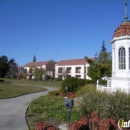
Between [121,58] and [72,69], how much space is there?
209ft

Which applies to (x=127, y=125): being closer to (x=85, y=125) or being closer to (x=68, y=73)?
(x=85, y=125)

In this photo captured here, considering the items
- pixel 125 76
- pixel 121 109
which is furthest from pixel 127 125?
pixel 125 76

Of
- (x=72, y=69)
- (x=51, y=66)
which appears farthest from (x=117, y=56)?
(x=51, y=66)

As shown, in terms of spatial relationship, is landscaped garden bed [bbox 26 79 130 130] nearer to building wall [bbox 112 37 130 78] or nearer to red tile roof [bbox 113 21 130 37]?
building wall [bbox 112 37 130 78]

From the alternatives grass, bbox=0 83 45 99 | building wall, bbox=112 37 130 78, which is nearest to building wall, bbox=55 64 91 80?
grass, bbox=0 83 45 99

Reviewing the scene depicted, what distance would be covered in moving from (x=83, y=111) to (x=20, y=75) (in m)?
67.2

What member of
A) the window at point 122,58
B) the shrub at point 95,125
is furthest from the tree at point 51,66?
the shrub at point 95,125

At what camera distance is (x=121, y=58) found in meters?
11.6

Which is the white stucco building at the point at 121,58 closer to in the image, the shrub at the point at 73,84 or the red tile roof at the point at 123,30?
the red tile roof at the point at 123,30

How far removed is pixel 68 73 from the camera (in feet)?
246

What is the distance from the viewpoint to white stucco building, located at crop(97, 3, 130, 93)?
36.5 feet

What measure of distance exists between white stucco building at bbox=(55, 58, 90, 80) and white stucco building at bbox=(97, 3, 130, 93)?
58954 millimetres

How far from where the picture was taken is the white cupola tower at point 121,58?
36.6ft
